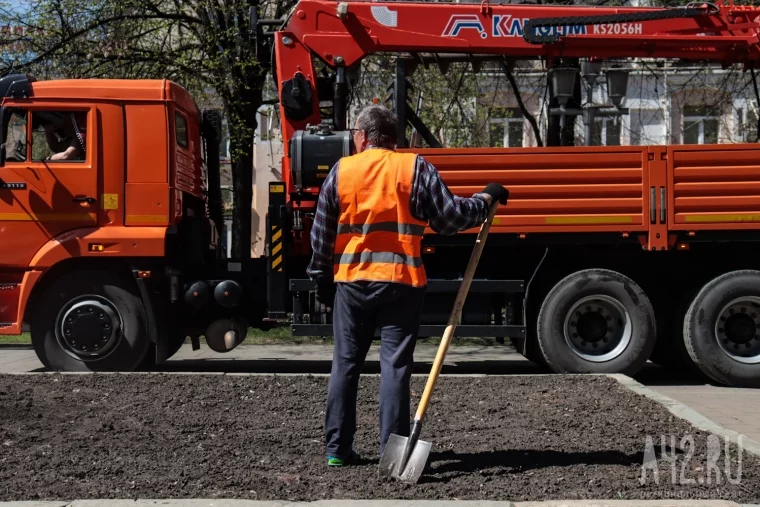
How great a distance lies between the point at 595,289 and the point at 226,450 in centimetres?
481

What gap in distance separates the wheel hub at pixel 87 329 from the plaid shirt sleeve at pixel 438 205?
193 inches

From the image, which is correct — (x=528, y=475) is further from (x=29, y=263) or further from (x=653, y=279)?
(x=29, y=263)

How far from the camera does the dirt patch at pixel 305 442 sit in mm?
4500

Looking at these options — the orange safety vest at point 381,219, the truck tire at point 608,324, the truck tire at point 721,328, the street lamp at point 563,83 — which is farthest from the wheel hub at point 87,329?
the street lamp at point 563,83

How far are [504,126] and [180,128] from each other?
629 inches

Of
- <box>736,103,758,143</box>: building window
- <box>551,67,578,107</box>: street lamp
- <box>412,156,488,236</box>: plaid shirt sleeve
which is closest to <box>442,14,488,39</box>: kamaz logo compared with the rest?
<box>551,67,578,107</box>: street lamp

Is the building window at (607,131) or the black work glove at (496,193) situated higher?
the building window at (607,131)

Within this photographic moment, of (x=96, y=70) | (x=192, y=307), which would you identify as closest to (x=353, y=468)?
(x=192, y=307)

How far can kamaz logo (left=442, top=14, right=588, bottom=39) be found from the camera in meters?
9.96

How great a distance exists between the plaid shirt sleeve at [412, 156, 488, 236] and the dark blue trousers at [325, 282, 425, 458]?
14.7 inches

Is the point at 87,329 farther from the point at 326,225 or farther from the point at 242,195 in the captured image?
the point at 242,195

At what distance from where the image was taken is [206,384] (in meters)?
7.44

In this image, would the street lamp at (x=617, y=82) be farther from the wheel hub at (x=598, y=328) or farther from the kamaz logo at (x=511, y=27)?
the wheel hub at (x=598, y=328)

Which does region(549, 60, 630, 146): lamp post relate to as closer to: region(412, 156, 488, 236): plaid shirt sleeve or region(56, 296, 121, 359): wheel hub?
region(56, 296, 121, 359): wheel hub
